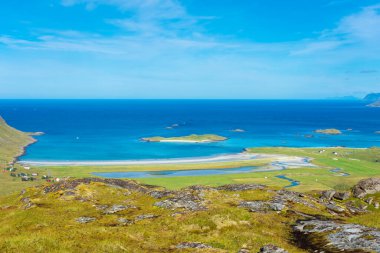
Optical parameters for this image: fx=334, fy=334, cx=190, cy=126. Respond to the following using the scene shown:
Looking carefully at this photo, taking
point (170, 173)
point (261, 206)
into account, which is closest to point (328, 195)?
point (261, 206)

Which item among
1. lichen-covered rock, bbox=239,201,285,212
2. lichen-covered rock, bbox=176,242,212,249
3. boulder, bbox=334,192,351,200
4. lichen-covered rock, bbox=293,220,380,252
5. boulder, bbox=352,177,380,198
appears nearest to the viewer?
lichen-covered rock, bbox=293,220,380,252

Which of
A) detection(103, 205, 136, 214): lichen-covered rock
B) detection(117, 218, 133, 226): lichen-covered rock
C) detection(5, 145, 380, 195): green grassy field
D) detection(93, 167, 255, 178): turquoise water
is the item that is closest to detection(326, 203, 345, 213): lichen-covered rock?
detection(117, 218, 133, 226): lichen-covered rock

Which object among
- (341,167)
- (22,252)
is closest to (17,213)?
(22,252)

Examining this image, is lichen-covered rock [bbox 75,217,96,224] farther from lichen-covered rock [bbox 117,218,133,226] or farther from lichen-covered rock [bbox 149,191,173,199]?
lichen-covered rock [bbox 149,191,173,199]

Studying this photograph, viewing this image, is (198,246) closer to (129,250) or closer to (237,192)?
(129,250)

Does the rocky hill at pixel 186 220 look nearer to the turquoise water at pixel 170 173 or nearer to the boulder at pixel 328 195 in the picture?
the boulder at pixel 328 195

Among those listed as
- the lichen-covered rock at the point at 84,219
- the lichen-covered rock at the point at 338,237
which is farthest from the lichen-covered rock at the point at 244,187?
the lichen-covered rock at the point at 84,219

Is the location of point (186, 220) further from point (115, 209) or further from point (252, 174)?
point (252, 174)
